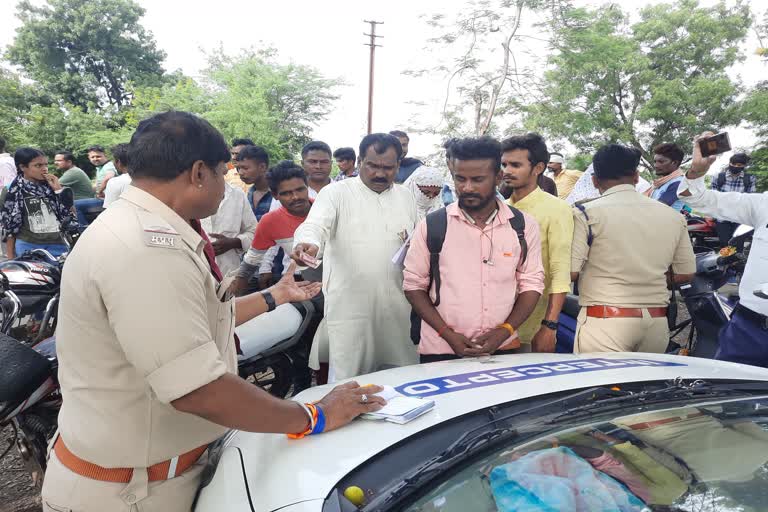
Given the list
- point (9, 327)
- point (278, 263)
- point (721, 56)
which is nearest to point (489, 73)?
point (721, 56)

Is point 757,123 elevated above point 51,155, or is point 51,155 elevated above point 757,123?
point 757,123

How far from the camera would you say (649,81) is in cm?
1914

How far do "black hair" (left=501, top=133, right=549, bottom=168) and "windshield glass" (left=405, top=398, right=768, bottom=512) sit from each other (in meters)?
1.66

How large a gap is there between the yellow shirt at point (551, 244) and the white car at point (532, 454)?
0.91 meters

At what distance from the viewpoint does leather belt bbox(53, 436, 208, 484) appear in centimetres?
118

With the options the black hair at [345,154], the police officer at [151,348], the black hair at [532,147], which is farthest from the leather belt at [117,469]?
the black hair at [345,154]

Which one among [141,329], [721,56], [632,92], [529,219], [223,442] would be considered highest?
[721,56]

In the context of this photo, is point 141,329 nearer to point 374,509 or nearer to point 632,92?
point 374,509

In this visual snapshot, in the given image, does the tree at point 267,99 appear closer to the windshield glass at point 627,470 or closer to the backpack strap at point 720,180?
the backpack strap at point 720,180

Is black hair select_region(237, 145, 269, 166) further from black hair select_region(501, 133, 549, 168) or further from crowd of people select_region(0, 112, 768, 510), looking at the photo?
black hair select_region(501, 133, 549, 168)

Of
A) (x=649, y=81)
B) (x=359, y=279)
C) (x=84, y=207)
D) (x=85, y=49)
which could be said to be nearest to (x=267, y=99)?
(x=85, y=49)

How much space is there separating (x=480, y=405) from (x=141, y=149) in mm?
1094

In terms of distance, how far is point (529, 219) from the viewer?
7.64 feet

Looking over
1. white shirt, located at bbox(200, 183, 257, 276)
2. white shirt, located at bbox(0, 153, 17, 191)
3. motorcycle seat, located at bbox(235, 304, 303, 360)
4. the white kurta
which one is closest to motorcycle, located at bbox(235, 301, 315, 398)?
motorcycle seat, located at bbox(235, 304, 303, 360)
